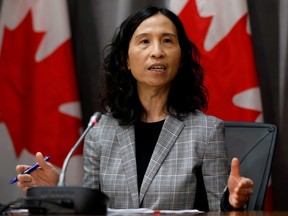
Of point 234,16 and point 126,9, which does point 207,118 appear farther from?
point 126,9

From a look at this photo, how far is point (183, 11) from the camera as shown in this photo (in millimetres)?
3016

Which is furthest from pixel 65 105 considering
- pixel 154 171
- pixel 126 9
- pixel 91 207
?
pixel 91 207

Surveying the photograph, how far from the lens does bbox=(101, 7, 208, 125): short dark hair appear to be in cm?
238

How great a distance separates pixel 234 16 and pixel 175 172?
1.06 m

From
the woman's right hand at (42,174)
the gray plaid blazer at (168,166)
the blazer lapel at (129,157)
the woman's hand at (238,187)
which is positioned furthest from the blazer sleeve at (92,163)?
the woman's hand at (238,187)

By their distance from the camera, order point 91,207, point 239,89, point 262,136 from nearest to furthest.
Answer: point 91,207 < point 262,136 < point 239,89

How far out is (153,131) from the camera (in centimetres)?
234

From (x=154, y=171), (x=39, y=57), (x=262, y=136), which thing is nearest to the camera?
(x=154, y=171)

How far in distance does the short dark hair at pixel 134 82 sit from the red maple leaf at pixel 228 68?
453 millimetres

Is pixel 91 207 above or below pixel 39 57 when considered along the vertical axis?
below

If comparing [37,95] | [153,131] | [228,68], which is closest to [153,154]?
[153,131]

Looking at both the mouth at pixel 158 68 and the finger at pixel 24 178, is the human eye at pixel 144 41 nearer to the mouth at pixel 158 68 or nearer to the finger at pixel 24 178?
the mouth at pixel 158 68

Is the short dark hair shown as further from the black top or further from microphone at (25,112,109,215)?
microphone at (25,112,109,215)

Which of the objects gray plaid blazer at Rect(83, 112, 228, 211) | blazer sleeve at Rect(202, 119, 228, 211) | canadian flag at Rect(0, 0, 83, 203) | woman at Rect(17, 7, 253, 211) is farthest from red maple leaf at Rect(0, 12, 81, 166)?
blazer sleeve at Rect(202, 119, 228, 211)
